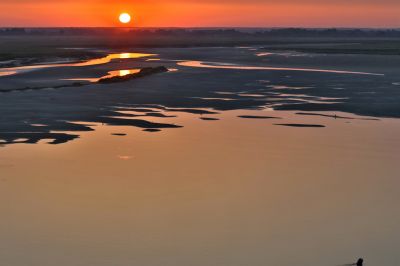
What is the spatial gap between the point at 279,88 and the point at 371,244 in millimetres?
31198

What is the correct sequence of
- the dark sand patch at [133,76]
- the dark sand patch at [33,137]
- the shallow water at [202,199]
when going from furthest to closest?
1. the dark sand patch at [133,76]
2. the dark sand patch at [33,137]
3. the shallow water at [202,199]

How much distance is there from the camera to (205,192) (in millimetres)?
18125

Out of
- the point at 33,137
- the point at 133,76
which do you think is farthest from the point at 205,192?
the point at 133,76

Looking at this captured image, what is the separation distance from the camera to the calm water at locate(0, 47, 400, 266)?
13797mm

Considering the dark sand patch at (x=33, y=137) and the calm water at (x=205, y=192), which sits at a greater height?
the dark sand patch at (x=33, y=137)

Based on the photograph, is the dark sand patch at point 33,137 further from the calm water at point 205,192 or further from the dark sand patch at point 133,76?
the dark sand patch at point 133,76

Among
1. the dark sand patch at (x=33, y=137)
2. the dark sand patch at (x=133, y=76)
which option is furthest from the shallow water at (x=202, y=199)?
the dark sand patch at (x=133, y=76)

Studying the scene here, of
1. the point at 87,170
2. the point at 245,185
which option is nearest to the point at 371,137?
the point at 245,185

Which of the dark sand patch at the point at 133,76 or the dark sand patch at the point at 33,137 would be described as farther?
the dark sand patch at the point at 133,76

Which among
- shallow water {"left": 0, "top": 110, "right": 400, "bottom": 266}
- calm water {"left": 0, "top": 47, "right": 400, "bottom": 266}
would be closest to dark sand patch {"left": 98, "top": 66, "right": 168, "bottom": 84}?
calm water {"left": 0, "top": 47, "right": 400, "bottom": 266}

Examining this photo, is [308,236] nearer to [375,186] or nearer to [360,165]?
[375,186]

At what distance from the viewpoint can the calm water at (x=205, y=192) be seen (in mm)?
13797

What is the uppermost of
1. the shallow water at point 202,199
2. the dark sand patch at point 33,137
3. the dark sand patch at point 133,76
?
the dark sand patch at point 133,76

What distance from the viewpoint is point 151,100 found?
38281 mm
